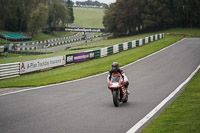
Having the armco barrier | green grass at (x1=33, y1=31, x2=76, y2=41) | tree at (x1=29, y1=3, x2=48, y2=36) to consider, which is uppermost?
tree at (x1=29, y1=3, x2=48, y2=36)

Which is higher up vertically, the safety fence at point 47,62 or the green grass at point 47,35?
the green grass at point 47,35

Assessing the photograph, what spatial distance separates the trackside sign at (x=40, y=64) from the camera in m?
27.6

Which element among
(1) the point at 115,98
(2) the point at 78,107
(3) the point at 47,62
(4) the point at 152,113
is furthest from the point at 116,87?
(3) the point at 47,62

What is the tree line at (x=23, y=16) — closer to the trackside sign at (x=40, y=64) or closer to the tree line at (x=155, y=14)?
the tree line at (x=155, y=14)

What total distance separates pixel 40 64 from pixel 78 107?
17131 mm

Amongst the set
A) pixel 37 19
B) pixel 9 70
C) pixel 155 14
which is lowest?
pixel 9 70

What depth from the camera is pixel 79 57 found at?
3600cm

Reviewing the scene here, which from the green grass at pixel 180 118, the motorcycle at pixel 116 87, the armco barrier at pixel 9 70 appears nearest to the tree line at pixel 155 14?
the armco barrier at pixel 9 70

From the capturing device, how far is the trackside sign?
27609 mm

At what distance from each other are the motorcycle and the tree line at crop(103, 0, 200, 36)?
246 feet

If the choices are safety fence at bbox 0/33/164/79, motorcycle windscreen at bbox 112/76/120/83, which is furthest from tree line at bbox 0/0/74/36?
motorcycle windscreen at bbox 112/76/120/83

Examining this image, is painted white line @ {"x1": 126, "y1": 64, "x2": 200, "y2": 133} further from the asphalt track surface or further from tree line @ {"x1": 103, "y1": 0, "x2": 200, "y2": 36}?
tree line @ {"x1": 103, "y1": 0, "x2": 200, "y2": 36}

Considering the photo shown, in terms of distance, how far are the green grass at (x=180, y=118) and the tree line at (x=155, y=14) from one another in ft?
246

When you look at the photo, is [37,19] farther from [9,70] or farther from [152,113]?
[152,113]
